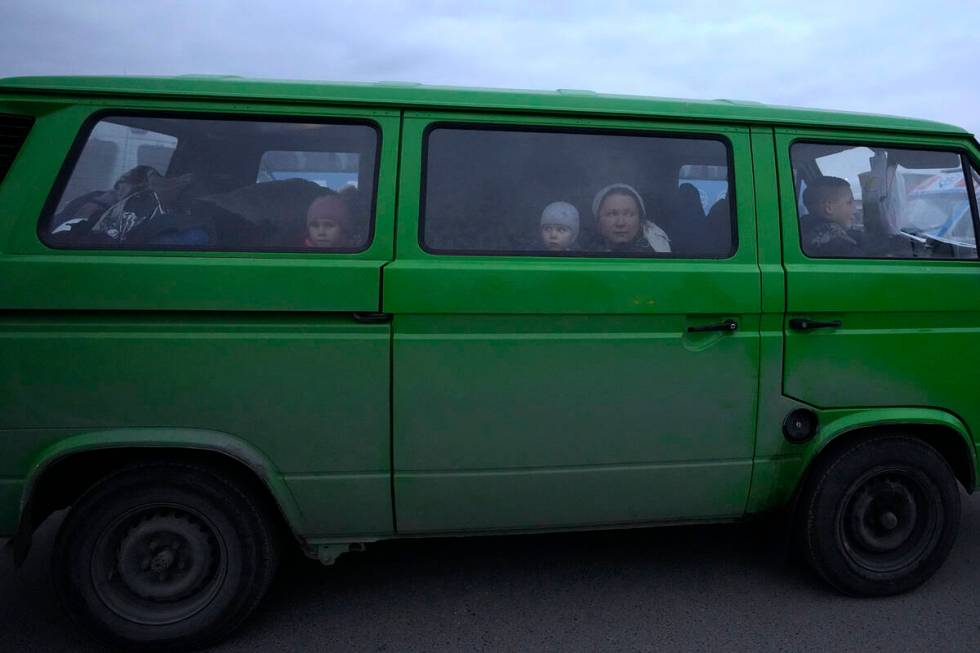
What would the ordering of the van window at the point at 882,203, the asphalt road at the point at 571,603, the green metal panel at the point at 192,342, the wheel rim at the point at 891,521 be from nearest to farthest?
1. the green metal panel at the point at 192,342
2. the asphalt road at the point at 571,603
3. the van window at the point at 882,203
4. the wheel rim at the point at 891,521

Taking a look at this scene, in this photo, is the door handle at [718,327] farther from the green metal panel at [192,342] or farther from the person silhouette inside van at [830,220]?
the green metal panel at [192,342]

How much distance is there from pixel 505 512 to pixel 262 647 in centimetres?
110

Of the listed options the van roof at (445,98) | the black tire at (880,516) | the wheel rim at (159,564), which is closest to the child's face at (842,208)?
the van roof at (445,98)

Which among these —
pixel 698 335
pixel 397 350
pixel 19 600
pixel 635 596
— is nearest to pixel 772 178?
pixel 698 335

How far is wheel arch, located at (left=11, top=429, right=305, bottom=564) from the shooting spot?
2691mm

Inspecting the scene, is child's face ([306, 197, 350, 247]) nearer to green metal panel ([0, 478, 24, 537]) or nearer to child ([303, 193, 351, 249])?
child ([303, 193, 351, 249])

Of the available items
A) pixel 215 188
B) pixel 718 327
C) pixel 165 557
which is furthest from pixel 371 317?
pixel 718 327

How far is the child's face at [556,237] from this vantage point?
298 centimetres

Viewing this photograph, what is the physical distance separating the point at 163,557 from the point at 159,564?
0.03 metres

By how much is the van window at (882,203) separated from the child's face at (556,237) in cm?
102

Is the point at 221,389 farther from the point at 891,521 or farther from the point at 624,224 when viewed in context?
the point at 891,521

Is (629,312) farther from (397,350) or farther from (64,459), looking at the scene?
(64,459)

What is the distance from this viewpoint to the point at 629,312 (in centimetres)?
294

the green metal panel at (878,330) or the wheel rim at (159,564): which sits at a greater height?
the green metal panel at (878,330)
